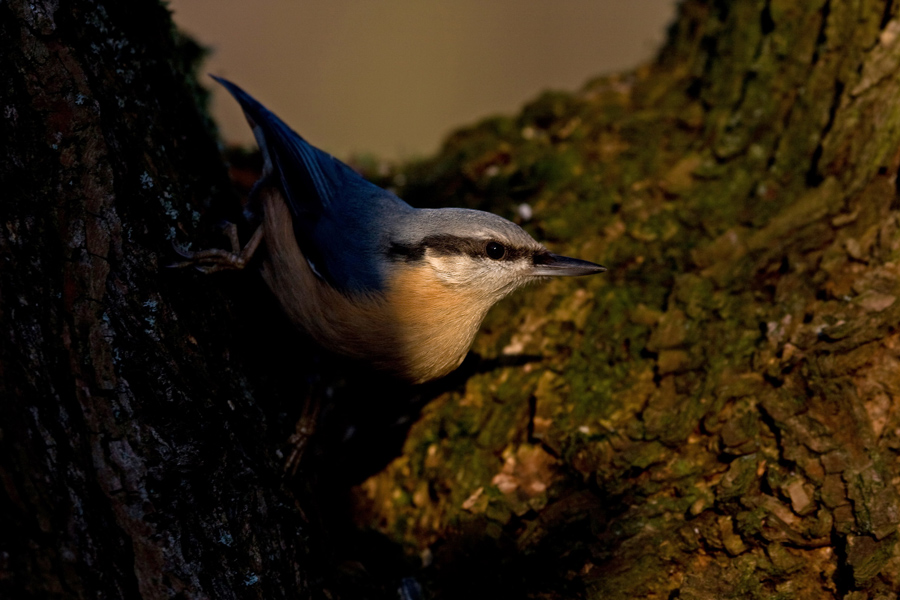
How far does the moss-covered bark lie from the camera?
6.90 feet

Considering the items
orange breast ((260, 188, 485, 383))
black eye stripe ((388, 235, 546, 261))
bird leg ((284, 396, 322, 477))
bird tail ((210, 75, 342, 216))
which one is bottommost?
bird leg ((284, 396, 322, 477))

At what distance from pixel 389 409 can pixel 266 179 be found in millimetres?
1102

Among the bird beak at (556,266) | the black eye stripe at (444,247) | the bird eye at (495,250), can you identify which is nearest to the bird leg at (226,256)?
the black eye stripe at (444,247)

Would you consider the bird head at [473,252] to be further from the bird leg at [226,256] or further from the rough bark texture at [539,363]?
the bird leg at [226,256]

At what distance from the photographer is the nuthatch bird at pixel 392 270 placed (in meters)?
2.47

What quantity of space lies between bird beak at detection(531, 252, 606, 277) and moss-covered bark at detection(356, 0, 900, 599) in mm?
355

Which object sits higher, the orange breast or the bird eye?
the bird eye

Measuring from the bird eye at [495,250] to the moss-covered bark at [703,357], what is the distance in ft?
1.46

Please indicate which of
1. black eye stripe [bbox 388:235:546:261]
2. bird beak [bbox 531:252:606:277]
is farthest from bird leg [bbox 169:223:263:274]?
bird beak [bbox 531:252:606:277]

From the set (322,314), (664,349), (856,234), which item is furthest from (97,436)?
(856,234)

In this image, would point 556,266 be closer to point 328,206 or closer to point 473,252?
point 473,252

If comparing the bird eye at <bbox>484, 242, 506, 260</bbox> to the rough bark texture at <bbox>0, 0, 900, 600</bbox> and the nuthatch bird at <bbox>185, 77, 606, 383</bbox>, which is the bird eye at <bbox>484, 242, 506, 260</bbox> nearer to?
the nuthatch bird at <bbox>185, 77, 606, 383</bbox>

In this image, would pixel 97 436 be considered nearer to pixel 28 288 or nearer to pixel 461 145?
pixel 28 288

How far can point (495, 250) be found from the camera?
2.61 metres
